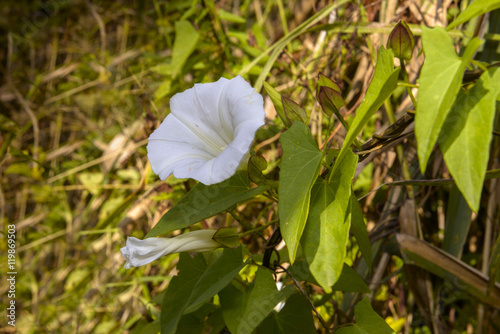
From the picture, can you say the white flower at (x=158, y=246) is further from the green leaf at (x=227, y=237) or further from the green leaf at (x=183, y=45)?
the green leaf at (x=183, y=45)

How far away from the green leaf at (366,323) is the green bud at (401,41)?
0.44m

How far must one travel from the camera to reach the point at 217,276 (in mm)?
742

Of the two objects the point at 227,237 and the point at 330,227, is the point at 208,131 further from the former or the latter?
the point at 330,227

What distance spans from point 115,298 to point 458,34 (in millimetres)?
1673

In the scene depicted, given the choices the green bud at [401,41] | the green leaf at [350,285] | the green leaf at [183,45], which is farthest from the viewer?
the green leaf at [183,45]

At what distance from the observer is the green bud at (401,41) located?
64 centimetres

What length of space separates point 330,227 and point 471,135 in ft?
0.74

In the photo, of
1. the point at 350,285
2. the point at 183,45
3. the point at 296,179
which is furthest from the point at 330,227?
the point at 183,45

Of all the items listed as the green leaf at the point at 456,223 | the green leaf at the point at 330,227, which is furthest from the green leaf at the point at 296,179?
the green leaf at the point at 456,223

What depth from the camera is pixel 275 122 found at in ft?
4.79

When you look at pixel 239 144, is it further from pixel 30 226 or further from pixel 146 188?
pixel 30 226

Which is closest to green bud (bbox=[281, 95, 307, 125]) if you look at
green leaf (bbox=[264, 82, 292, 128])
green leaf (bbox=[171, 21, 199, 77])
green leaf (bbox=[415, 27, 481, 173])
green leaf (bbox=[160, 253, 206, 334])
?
green leaf (bbox=[264, 82, 292, 128])

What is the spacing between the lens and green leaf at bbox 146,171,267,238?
27.3 inches

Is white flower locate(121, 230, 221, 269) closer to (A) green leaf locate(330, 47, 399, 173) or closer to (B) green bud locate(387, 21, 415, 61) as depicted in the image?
(A) green leaf locate(330, 47, 399, 173)
